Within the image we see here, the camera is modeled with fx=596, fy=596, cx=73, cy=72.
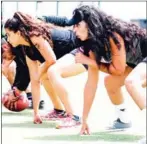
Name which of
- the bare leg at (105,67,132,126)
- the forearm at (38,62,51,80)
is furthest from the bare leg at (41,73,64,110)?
the bare leg at (105,67,132,126)

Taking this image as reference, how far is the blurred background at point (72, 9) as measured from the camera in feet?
8.86

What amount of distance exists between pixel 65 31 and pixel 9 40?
299mm

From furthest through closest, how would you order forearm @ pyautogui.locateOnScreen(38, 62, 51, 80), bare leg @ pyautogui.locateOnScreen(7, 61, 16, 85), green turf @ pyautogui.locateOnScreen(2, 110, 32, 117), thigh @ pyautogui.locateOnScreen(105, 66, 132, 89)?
bare leg @ pyautogui.locateOnScreen(7, 61, 16, 85) → green turf @ pyautogui.locateOnScreen(2, 110, 32, 117) → forearm @ pyautogui.locateOnScreen(38, 62, 51, 80) → thigh @ pyautogui.locateOnScreen(105, 66, 132, 89)

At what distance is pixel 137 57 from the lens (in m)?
2.63

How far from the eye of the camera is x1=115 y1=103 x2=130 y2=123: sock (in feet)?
9.23

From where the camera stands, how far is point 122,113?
282 cm

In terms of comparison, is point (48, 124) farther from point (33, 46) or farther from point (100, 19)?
point (100, 19)

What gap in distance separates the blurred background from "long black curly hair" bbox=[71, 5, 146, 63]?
0.19ft

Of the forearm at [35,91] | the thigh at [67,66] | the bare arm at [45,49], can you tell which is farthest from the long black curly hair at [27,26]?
the forearm at [35,91]

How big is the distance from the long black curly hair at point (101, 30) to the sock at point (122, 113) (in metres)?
0.31

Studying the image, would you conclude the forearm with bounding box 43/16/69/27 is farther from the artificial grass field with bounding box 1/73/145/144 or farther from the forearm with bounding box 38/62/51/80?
the artificial grass field with bounding box 1/73/145/144

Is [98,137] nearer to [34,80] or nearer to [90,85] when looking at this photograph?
[90,85]

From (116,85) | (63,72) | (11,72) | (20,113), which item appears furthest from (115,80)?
(11,72)

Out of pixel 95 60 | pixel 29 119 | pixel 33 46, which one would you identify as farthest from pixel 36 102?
pixel 95 60
